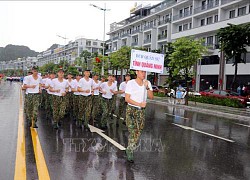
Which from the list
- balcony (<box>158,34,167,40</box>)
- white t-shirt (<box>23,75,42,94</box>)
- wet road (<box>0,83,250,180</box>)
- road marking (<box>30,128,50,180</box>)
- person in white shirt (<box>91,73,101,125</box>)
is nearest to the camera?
road marking (<box>30,128,50,180</box>)

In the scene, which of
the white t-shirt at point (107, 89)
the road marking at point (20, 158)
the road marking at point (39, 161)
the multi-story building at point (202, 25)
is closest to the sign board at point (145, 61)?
the road marking at point (39, 161)

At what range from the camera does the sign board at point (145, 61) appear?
219 inches

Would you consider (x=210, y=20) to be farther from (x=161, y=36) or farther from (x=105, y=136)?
(x=105, y=136)

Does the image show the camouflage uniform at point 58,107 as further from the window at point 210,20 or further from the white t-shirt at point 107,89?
the window at point 210,20

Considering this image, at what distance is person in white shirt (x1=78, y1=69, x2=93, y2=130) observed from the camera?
865 centimetres

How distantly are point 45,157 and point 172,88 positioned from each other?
22.1 metres

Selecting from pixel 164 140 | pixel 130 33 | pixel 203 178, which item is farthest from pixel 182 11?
pixel 203 178

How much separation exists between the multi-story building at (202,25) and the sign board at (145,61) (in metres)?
21.7

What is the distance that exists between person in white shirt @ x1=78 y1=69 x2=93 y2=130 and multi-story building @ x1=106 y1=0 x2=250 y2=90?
20400mm

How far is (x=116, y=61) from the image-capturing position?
42.9 metres

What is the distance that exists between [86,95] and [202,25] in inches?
1277

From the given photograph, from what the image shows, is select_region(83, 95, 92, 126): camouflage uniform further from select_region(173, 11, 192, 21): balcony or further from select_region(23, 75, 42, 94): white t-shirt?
select_region(173, 11, 192, 21): balcony

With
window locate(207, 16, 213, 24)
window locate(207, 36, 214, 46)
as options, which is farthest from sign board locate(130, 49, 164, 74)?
window locate(207, 16, 213, 24)

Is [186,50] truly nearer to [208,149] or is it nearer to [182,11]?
[208,149]
